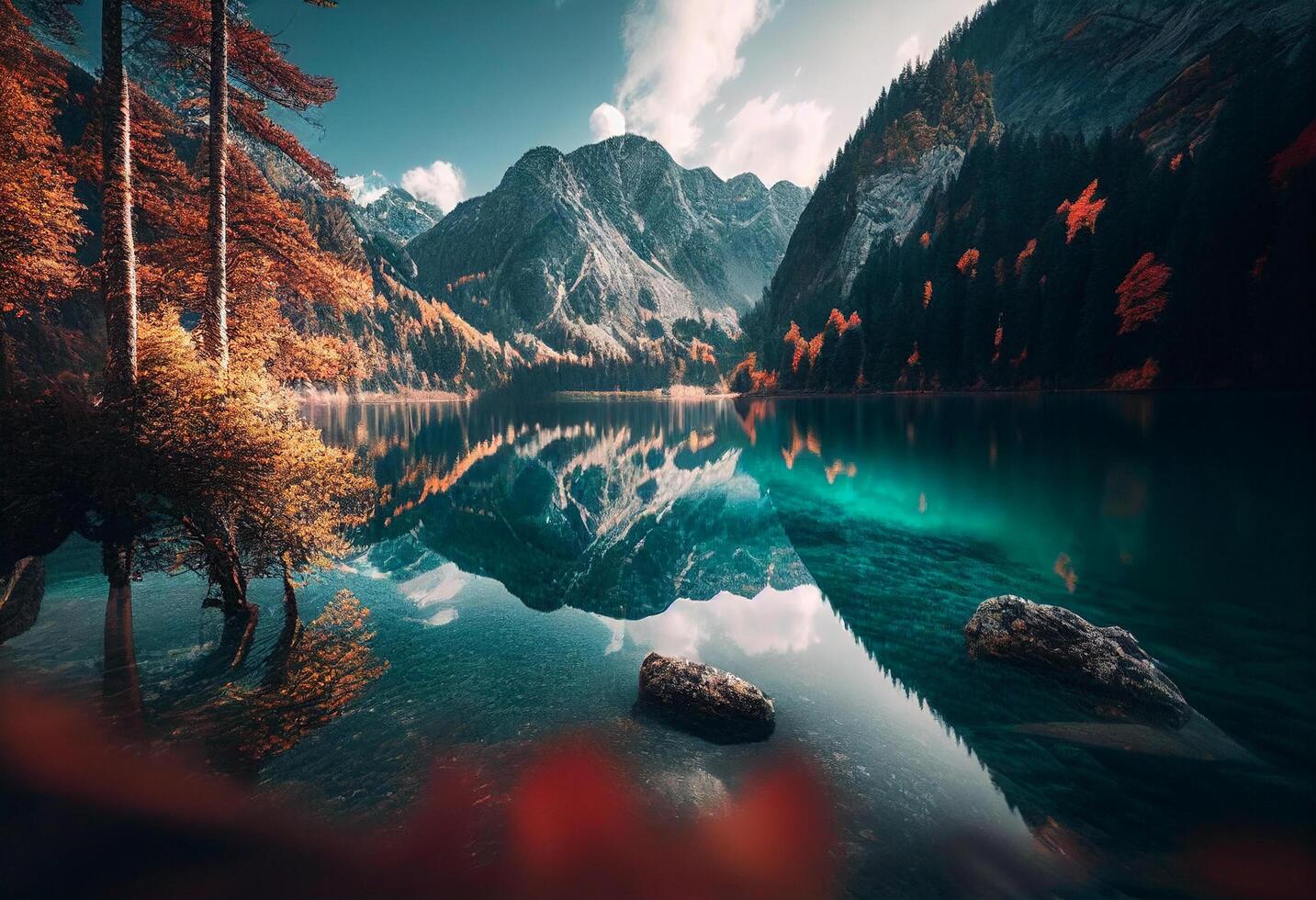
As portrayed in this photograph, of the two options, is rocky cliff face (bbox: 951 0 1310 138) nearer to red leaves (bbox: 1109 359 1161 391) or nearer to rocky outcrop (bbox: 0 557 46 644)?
red leaves (bbox: 1109 359 1161 391)

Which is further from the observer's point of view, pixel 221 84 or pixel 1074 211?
pixel 1074 211

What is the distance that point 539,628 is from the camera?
14.1 meters

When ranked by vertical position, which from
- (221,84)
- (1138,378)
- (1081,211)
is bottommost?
(1138,378)

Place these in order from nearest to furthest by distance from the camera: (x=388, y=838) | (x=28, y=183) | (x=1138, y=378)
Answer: (x=388, y=838)
(x=28, y=183)
(x=1138, y=378)

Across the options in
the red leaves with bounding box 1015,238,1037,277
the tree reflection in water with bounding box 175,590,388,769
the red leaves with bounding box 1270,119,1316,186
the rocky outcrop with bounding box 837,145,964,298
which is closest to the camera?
the tree reflection in water with bounding box 175,590,388,769

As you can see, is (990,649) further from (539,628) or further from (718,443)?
(718,443)

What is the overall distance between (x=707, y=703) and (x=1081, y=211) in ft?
375

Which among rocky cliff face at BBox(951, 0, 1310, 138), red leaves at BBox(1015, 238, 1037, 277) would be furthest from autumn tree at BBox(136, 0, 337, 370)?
rocky cliff face at BBox(951, 0, 1310, 138)

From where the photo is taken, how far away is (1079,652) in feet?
33.7

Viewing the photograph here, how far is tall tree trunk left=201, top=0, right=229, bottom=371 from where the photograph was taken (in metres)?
12.4

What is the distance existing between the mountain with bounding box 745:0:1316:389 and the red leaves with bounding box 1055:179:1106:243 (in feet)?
1.48

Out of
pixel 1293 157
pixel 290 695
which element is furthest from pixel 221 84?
pixel 1293 157

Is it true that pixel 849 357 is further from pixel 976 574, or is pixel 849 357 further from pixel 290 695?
pixel 290 695

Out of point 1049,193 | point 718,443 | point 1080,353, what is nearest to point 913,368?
point 1080,353
